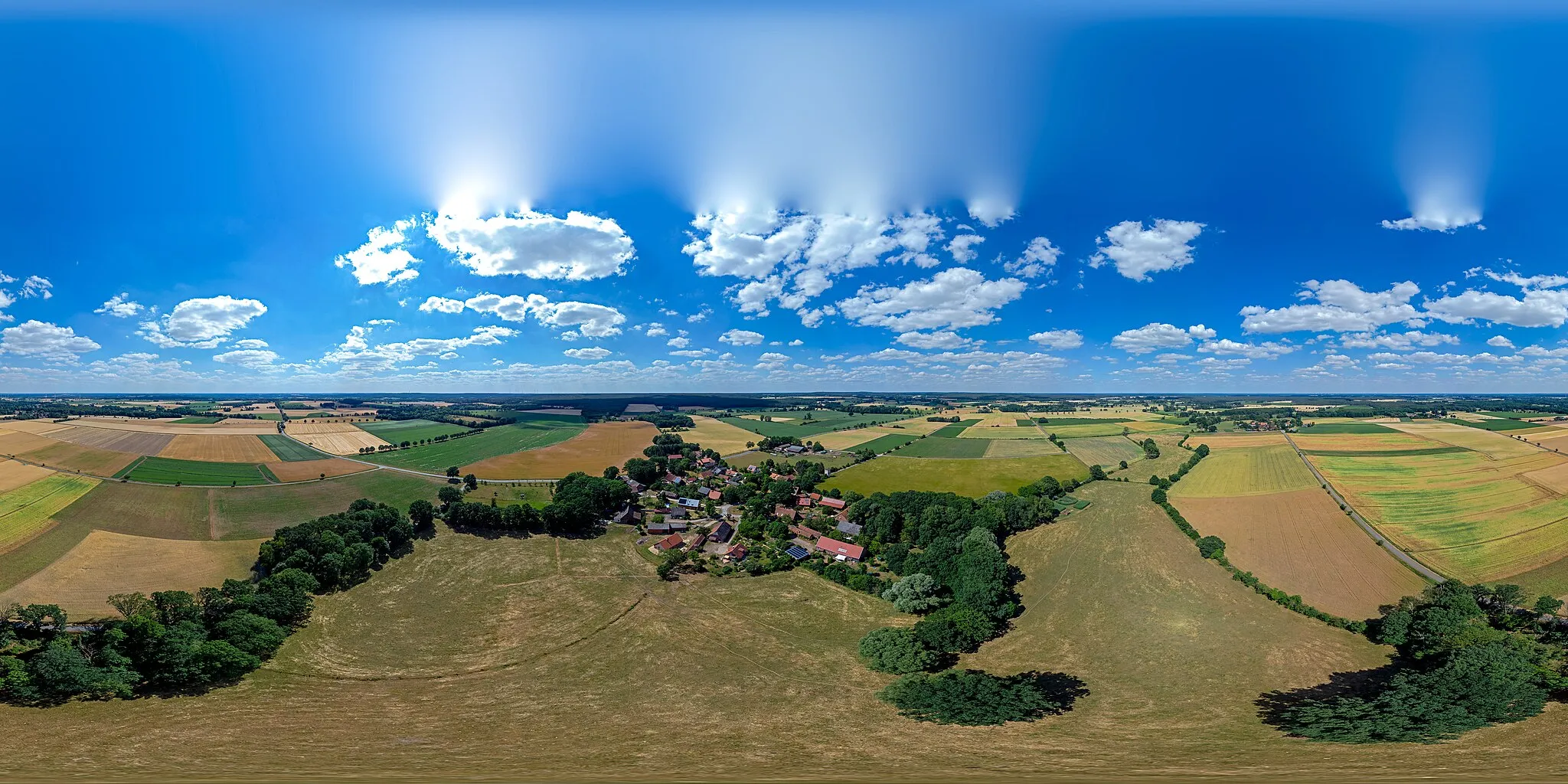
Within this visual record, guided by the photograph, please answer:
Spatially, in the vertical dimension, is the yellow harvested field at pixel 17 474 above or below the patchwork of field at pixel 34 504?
above

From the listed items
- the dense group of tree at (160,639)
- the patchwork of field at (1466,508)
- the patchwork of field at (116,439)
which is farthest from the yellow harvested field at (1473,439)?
the patchwork of field at (116,439)

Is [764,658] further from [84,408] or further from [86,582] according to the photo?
[84,408]

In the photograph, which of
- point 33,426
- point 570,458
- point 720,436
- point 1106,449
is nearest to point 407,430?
point 33,426

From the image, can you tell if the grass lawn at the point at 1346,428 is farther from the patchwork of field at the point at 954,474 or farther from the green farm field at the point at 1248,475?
the patchwork of field at the point at 954,474

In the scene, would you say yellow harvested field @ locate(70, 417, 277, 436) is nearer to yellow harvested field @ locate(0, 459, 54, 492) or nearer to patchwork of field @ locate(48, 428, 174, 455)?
patchwork of field @ locate(48, 428, 174, 455)

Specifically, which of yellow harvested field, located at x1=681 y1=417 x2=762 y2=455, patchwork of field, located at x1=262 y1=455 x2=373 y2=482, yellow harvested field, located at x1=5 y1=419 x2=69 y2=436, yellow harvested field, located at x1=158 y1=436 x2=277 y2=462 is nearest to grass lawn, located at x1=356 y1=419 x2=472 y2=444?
yellow harvested field, located at x1=158 y1=436 x2=277 y2=462

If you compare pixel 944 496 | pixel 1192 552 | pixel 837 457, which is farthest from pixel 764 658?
pixel 837 457
